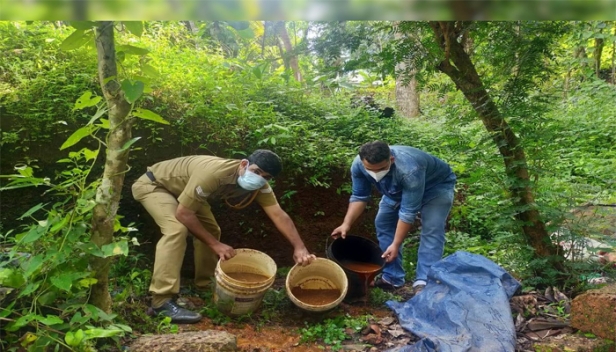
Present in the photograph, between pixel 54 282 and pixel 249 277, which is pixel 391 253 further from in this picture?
pixel 54 282

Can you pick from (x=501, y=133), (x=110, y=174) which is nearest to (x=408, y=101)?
(x=501, y=133)

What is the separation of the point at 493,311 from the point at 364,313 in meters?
0.96

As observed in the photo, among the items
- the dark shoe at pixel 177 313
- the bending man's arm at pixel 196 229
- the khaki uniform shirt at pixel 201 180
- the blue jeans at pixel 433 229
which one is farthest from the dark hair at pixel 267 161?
the blue jeans at pixel 433 229

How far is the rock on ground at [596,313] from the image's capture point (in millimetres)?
2633

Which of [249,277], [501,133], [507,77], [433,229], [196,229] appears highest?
[507,77]

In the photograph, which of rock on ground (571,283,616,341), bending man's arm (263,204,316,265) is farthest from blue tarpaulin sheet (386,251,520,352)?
bending man's arm (263,204,316,265)

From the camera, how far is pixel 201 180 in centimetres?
306

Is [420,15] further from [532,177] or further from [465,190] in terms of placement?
[465,190]

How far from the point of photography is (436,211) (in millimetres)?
3637

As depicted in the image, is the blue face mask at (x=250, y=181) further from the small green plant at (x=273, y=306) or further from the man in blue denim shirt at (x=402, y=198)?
the small green plant at (x=273, y=306)

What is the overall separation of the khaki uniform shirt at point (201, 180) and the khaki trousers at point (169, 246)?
0.11m

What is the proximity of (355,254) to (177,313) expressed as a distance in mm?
1631

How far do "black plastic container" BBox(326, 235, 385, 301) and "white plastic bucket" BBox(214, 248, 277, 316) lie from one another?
A: 554 mm

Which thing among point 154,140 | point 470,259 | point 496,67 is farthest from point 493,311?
point 154,140
